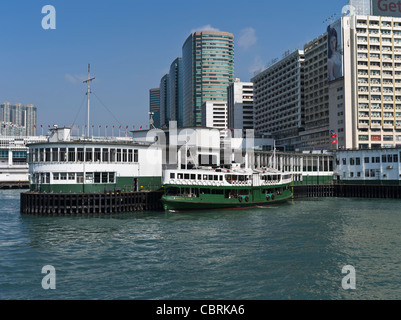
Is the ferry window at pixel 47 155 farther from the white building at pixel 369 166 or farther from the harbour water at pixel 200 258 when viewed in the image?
the white building at pixel 369 166

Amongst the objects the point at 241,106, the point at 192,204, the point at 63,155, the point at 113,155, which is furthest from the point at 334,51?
the point at 63,155

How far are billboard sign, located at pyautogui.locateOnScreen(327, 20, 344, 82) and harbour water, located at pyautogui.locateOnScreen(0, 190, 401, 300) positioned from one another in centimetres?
8135

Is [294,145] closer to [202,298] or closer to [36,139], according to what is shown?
[36,139]

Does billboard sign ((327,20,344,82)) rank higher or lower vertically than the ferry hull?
higher

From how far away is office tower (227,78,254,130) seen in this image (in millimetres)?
193625

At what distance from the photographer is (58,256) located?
27391mm

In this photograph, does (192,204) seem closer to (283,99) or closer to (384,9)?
(384,9)

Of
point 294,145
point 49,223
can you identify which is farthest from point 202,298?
point 294,145

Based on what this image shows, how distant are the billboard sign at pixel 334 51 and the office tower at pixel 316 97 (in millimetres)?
5580

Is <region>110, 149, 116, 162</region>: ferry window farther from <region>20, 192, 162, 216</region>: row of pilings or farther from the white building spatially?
the white building

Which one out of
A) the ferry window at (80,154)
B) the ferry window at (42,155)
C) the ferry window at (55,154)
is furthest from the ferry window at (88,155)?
the ferry window at (42,155)

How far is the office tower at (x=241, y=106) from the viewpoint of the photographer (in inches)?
7623

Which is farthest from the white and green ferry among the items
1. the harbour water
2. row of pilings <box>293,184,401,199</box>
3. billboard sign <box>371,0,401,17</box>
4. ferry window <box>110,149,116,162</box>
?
billboard sign <box>371,0,401,17</box>

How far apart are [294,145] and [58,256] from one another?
132 m
